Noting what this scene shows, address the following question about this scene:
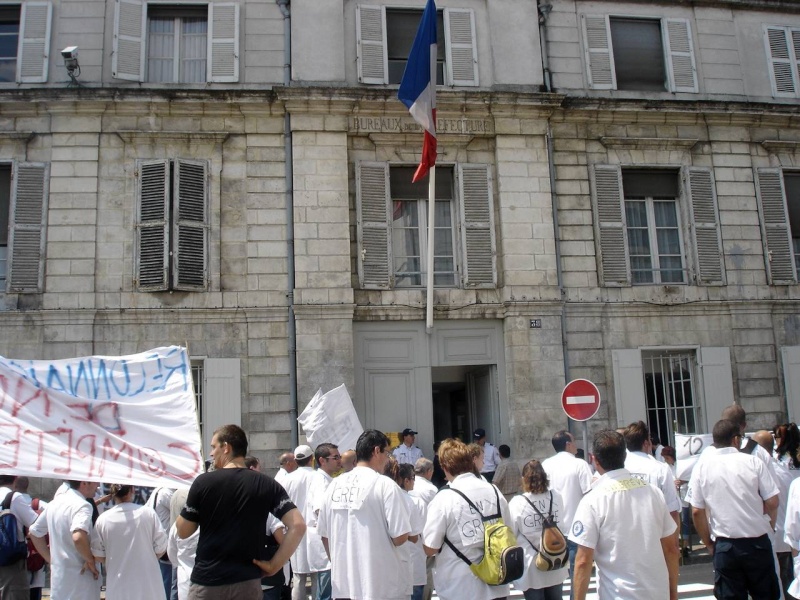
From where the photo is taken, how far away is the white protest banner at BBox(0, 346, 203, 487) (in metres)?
5.26

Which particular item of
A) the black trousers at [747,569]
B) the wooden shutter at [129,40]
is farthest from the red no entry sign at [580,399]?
the wooden shutter at [129,40]

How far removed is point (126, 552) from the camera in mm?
5977

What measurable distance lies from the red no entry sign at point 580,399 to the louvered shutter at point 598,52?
6674 mm

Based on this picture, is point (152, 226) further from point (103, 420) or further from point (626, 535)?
point (626, 535)

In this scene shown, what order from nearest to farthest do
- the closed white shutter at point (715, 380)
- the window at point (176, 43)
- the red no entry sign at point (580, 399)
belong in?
the red no entry sign at point (580, 399), the window at point (176, 43), the closed white shutter at point (715, 380)

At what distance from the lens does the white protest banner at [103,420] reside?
207 inches

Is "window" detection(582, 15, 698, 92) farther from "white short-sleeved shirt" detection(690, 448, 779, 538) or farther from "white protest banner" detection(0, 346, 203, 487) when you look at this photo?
"white protest banner" detection(0, 346, 203, 487)

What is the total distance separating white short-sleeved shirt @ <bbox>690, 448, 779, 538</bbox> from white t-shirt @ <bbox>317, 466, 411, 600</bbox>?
2.44m

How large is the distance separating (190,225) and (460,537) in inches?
375

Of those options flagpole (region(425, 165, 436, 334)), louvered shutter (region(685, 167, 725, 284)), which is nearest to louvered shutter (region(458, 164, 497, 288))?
flagpole (region(425, 165, 436, 334))

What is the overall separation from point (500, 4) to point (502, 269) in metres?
5.08

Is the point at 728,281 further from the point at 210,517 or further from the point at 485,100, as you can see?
the point at 210,517

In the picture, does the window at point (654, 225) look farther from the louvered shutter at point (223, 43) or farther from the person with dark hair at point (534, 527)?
the person with dark hair at point (534, 527)

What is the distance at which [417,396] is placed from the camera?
45.4ft
